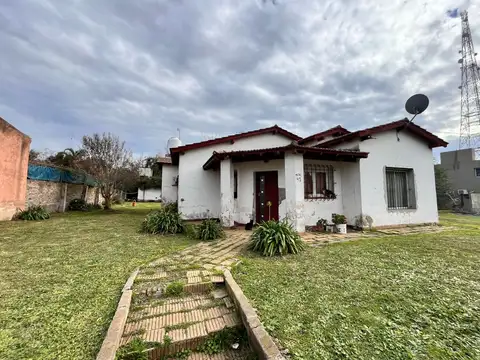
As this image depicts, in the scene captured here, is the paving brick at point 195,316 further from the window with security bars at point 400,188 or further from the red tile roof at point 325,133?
the red tile roof at point 325,133

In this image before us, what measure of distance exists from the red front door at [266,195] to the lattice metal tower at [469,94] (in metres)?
24.1

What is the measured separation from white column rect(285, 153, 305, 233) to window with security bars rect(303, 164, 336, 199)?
3.82 ft

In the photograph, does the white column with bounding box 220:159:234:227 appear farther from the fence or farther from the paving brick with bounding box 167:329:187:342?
the fence

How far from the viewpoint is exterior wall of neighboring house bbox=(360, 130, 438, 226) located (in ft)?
28.1

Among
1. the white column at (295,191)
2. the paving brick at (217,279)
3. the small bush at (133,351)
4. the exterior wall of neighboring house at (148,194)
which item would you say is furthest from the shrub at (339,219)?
the exterior wall of neighboring house at (148,194)

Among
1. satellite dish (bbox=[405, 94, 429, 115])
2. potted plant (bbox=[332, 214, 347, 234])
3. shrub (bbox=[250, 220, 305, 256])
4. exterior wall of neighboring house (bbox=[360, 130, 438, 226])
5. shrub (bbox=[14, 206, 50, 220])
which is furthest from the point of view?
shrub (bbox=[14, 206, 50, 220])

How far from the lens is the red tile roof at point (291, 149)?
7.54 m

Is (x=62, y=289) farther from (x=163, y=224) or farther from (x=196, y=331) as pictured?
(x=163, y=224)

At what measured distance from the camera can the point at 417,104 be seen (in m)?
9.30

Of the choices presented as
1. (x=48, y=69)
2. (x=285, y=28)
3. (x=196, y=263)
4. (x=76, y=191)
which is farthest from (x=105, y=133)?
(x=196, y=263)

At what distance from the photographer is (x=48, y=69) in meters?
9.49

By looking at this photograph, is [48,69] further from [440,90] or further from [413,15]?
[440,90]

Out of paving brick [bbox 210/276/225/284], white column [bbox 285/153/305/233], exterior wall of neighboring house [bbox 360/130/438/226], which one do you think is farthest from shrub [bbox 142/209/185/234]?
exterior wall of neighboring house [bbox 360/130/438/226]

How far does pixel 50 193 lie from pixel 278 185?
15.3 metres
